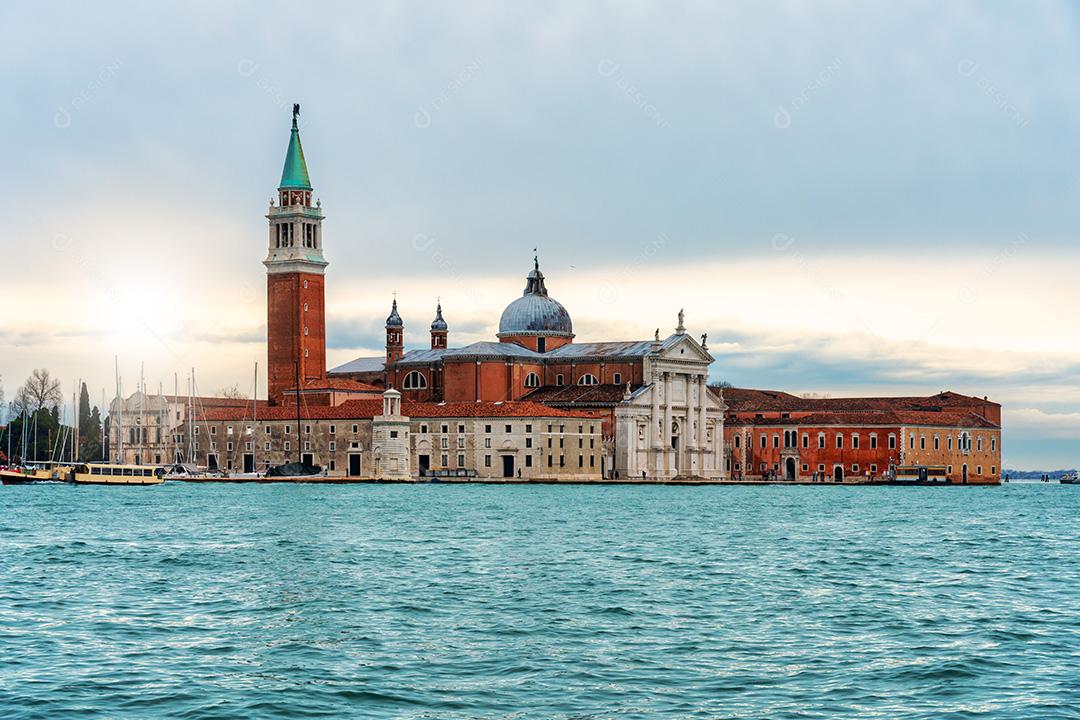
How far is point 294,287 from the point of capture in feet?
261

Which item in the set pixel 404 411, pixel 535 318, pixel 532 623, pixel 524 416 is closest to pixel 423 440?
pixel 404 411

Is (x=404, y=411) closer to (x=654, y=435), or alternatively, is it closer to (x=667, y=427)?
(x=654, y=435)

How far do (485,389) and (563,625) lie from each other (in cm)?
Result: 5999

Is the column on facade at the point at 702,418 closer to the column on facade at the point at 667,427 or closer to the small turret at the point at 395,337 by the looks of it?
the column on facade at the point at 667,427


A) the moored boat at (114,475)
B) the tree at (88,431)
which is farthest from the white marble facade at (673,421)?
the tree at (88,431)

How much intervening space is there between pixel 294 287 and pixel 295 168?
627cm

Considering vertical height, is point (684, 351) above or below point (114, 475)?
above

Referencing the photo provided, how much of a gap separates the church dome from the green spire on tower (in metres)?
12.2

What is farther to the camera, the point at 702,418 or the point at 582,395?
the point at 702,418

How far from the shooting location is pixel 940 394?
313 feet

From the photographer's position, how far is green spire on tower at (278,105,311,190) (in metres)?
80.8

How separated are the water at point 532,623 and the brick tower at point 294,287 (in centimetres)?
4566

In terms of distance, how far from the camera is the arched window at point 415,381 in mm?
81438

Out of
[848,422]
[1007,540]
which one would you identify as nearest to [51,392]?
[848,422]
